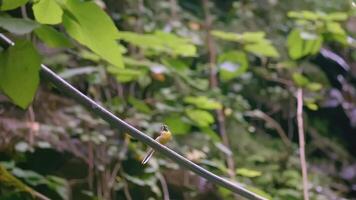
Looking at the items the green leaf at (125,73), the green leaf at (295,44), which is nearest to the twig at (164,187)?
the green leaf at (125,73)

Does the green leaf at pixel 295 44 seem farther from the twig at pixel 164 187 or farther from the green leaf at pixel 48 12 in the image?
the green leaf at pixel 48 12

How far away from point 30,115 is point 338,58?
44.8 inches

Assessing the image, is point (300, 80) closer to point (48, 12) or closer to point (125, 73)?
point (125, 73)

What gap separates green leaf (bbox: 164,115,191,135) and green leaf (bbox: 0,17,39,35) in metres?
0.74

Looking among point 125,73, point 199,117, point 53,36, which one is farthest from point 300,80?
point 53,36

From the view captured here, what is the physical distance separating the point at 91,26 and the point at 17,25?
0.06m

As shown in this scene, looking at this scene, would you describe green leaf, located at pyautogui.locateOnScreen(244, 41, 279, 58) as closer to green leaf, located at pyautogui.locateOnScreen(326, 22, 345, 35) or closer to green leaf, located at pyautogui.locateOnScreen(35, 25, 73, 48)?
green leaf, located at pyautogui.locateOnScreen(326, 22, 345, 35)

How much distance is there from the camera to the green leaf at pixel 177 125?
115 centimetres

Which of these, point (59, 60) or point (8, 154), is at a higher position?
point (59, 60)

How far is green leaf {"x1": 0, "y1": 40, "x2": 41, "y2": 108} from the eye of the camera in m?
0.43

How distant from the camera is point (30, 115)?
3.54ft

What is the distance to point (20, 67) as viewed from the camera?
1.42 ft

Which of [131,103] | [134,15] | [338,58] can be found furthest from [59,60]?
[338,58]

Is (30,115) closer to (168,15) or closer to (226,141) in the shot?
(226,141)
